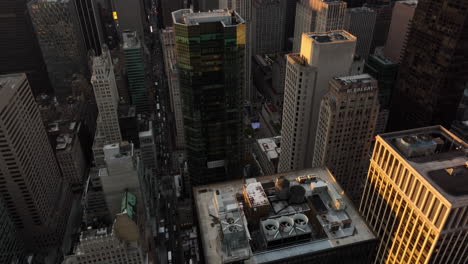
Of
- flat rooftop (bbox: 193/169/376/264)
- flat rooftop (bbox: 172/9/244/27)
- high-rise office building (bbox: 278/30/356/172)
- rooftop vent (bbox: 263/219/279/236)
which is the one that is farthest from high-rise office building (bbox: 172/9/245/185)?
rooftop vent (bbox: 263/219/279/236)

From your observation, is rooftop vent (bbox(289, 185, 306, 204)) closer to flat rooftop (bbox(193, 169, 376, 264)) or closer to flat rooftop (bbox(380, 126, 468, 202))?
flat rooftop (bbox(193, 169, 376, 264))

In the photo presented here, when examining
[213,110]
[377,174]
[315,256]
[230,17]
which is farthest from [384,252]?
[230,17]

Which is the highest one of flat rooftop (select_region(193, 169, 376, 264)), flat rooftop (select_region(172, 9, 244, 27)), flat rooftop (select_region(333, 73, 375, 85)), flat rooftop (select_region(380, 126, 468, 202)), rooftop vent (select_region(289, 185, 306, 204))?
flat rooftop (select_region(172, 9, 244, 27))

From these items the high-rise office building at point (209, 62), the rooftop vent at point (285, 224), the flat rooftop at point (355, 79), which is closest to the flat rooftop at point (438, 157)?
the rooftop vent at point (285, 224)

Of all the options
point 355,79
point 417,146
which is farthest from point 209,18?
point 417,146

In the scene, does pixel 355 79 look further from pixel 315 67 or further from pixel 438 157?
pixel 438 157

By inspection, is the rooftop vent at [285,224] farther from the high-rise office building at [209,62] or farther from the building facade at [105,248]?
the high-rise office building at [209,62]
